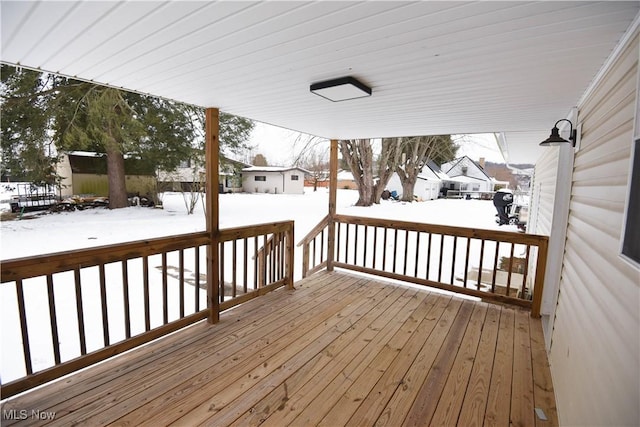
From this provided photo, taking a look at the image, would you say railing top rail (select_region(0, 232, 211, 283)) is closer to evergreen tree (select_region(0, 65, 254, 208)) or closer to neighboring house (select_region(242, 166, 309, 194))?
evergreen tree (select_region(0, 65, 254, 208))

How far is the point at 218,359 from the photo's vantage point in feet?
7.94

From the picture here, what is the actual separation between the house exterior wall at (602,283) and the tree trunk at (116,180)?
14450 mm

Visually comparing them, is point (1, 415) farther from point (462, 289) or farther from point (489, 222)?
point (489, 222)

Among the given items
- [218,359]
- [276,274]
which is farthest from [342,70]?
[276,274]

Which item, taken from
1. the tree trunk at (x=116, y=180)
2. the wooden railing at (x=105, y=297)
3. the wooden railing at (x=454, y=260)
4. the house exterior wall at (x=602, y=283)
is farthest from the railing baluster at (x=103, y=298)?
the tree trunk at (x=116, y=180)

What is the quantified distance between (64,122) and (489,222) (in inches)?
655

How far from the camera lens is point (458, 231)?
12.4 ft

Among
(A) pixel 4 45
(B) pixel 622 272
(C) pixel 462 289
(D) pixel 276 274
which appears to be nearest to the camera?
(B) pixel 622 272

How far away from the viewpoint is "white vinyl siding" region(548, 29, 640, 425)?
109 cm

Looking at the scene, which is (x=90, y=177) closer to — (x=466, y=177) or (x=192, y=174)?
(x=192, y=174)

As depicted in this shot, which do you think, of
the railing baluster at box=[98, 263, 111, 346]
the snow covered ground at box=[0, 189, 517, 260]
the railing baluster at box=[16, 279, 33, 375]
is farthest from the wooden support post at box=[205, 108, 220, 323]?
the snow covered ground at box=[0, 189, 517, 260]

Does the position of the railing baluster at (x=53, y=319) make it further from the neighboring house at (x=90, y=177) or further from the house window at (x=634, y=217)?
the neighboring house at (x=90, y=177)

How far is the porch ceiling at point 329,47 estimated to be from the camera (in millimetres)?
1336

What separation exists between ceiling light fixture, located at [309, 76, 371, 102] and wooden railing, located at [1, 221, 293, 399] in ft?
5.57
